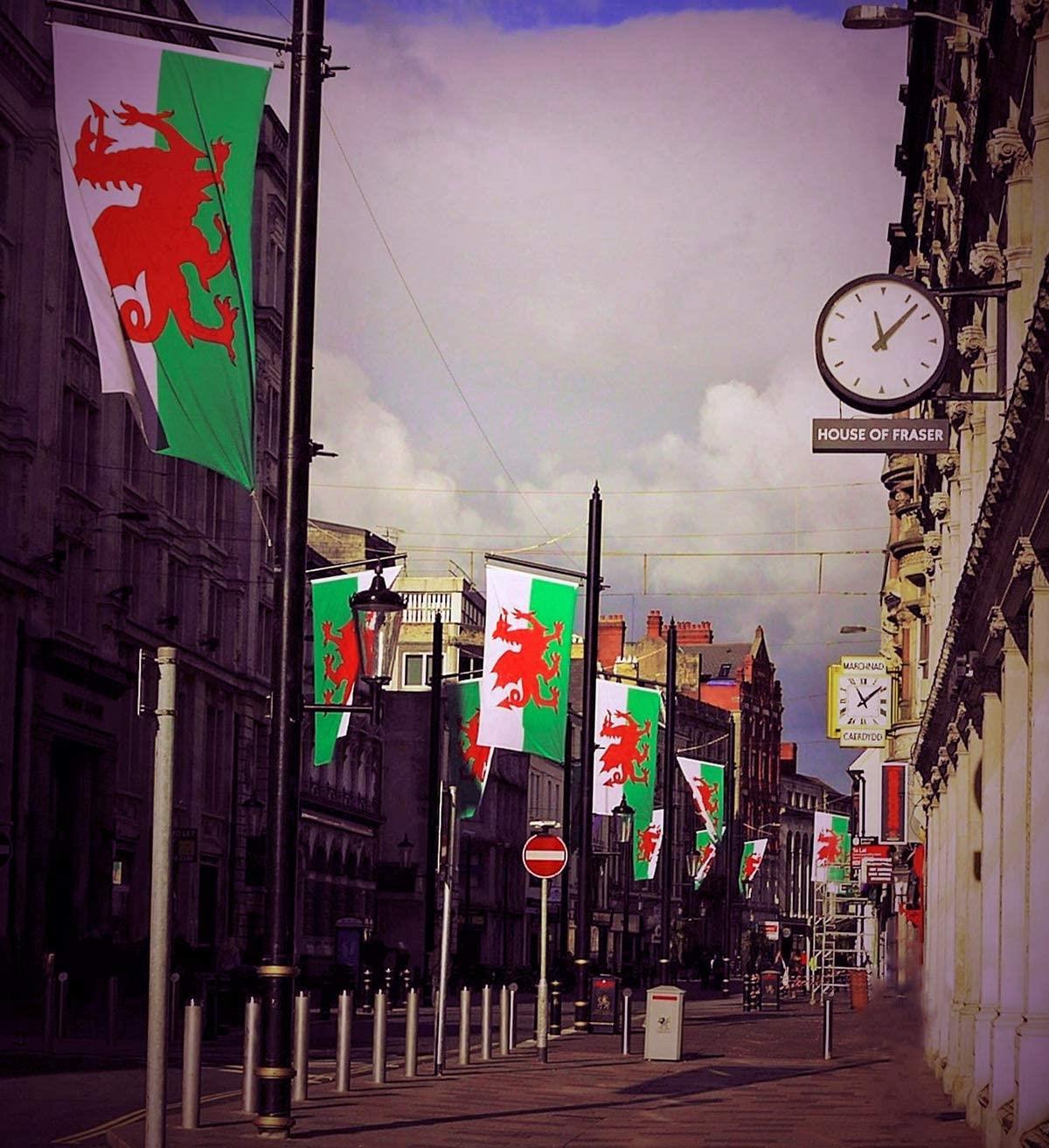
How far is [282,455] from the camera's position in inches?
688

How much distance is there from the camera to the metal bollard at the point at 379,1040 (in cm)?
2372

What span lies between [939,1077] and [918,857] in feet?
80.7

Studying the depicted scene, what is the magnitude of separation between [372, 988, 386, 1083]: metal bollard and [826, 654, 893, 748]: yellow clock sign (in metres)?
37.2

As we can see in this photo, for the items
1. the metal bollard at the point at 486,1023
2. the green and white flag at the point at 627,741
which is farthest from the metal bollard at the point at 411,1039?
the green and white flag at the point at 627,741

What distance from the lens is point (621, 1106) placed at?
2289 cm

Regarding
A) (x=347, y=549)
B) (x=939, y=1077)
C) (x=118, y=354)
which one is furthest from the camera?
(x=347, y=549)

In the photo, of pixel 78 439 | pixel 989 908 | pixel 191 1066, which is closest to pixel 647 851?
pixel 78 439

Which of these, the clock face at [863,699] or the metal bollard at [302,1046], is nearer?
the metal bollard at [302,1046]

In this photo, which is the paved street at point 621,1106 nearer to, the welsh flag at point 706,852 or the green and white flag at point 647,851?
the green and white flag at point 647,851

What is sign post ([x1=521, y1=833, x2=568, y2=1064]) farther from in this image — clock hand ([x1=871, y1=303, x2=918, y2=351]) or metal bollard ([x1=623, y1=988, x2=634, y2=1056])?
clock hand ([x1=871, y1=303, x2=918, y2=351])

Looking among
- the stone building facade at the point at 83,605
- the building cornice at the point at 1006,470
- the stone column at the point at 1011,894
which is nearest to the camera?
the building cornice at the point at 1006,470

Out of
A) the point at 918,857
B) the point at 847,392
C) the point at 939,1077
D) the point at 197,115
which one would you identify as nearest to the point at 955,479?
the point at 939,1077

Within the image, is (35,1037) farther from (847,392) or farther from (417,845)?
(417,845)

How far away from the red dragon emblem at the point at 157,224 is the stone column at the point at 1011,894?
24.6 feet
